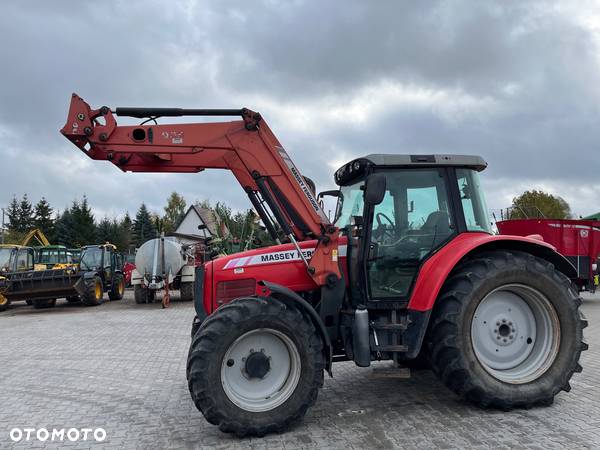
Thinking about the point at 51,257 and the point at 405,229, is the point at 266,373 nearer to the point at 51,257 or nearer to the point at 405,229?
the point at 405,229

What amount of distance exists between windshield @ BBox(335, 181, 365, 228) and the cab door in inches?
10.7

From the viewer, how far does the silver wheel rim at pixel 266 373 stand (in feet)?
13.8

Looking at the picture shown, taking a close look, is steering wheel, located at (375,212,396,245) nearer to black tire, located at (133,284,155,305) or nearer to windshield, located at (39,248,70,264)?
black tire, located at (133,284,155,305)

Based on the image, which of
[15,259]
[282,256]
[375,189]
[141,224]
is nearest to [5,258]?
[15,259]

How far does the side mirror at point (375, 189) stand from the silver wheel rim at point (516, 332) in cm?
142

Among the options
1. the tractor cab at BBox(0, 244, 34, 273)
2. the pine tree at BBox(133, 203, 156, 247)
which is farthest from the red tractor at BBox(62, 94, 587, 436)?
the pine tree at BBox(133, 203, 156, 247)

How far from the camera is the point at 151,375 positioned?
21.3ft

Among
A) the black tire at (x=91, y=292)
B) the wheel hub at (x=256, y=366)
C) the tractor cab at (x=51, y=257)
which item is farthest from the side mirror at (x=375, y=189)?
the tractor cab at (x=51, y=257)

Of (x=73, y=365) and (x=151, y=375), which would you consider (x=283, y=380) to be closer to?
(x=151, y=375)

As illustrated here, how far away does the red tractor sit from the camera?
444cm

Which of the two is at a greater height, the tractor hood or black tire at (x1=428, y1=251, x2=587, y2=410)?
the tractor hood

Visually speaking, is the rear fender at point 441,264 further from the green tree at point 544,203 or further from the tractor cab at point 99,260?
the green tree at point 544,203

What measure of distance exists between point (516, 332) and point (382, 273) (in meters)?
1.40

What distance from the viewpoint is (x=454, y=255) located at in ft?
15.0
